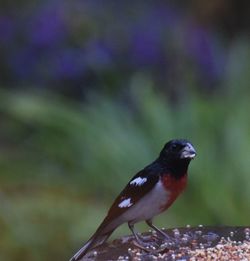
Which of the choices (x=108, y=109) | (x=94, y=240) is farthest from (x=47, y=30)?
(x=94, y=240)

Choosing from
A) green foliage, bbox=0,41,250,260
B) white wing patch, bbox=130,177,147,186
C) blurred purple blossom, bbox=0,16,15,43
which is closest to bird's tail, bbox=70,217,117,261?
white wing patch, bbox=130,177,147,186

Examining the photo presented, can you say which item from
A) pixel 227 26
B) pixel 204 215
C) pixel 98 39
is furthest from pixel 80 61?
pixel 204 215

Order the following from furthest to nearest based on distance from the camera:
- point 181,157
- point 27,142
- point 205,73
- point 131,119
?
1. point 205,73
2. point 27,142
3. point 131,119
4. point 181,157

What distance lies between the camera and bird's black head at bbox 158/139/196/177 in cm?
307

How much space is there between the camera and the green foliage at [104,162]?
6391mm

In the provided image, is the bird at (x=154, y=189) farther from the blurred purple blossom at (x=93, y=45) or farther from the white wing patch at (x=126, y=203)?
the blurred purple blossom at (x=93, y=45)

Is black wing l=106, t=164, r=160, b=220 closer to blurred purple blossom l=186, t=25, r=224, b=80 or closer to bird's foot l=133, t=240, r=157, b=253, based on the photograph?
bird's foot l=133, t=240, r=157, b=253

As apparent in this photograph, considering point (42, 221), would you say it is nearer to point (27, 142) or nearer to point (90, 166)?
point (90, 166)

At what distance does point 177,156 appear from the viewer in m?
3.10

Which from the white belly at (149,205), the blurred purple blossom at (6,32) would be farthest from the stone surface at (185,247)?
the blurred purple blossom at (6,32)

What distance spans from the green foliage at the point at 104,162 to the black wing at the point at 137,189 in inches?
117

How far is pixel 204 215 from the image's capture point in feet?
20.6

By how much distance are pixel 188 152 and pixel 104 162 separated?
156 inches

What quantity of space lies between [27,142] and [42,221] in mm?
1758
